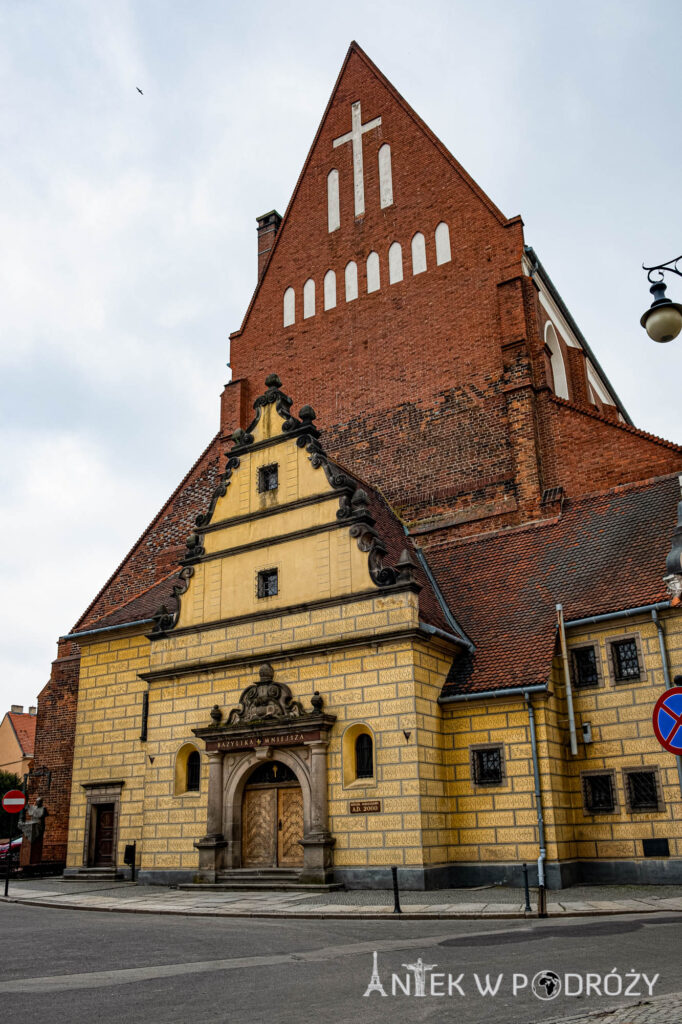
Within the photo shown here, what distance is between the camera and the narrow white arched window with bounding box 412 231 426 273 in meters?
27.8

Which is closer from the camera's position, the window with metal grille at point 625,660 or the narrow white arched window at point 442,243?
the window with metal grille at point 625,660

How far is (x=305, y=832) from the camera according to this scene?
18.6 meters

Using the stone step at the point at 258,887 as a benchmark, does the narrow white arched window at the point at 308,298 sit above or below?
above

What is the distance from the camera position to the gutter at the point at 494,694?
17594 millimetres

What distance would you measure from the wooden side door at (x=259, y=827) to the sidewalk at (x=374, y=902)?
132cm

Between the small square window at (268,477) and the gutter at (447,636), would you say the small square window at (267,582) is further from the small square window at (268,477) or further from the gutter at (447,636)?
the gutter at (447,636)

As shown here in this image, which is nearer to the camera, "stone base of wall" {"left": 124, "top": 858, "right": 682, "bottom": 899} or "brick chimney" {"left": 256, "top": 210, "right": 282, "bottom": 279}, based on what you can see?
"stone base of wall" {"left": 124, "top": 858, "right": 682, "bottom": 899}

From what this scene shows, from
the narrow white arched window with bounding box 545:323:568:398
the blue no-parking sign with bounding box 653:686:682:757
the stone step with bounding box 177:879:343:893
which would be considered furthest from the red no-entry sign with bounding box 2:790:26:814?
the narrow white arched window with bounding box 545:323:568:398

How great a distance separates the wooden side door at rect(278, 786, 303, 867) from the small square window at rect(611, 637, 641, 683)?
7204mm

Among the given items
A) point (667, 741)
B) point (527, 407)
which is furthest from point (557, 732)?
point (667, 741)

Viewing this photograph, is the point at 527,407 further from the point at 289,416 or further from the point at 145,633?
the point at 145,633

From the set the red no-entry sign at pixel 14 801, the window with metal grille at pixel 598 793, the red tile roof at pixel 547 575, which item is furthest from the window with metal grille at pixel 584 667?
the red no-entry sign at pixel 14 801

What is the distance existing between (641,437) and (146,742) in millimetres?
14649

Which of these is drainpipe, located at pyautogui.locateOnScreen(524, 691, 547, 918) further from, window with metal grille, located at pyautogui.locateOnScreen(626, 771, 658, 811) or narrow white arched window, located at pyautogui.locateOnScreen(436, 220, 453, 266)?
narrow white arched window, located at pyautogui.locateOnScreen(436, 220, 453, 266)
